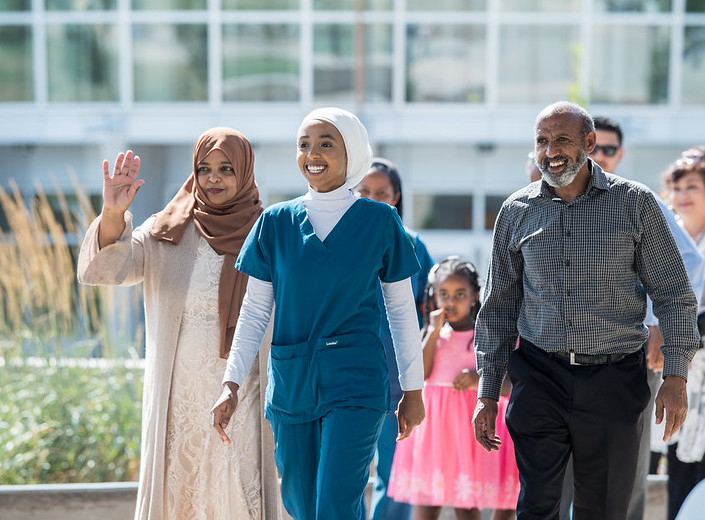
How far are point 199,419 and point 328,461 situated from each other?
0.90 metres

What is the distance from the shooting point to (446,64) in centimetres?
1827

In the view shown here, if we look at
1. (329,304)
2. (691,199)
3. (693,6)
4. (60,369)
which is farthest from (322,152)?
(693,6)

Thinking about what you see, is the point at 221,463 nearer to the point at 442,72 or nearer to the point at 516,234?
the point at 516,234

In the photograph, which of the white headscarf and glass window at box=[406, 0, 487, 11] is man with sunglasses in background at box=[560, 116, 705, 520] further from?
glass window at box=[406, 0, 487, 11]

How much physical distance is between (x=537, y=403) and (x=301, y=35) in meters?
15.4

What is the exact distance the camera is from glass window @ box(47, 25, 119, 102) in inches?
713

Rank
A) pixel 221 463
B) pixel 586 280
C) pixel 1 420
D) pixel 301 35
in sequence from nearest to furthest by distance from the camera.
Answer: pixel 586 280, pixel 221 463, pixel 1 420, pixel 301 35

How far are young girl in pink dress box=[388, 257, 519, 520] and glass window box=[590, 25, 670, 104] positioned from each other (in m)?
14.6

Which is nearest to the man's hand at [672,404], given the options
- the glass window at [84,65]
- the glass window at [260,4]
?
the glass window at [260,4]

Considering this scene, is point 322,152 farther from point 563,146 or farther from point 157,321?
point 157,321

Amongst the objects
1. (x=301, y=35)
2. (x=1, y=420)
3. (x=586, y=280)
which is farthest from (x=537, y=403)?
(x=301, y=35)

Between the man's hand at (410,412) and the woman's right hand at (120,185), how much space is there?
52.7 inches

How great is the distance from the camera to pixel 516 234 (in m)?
3.58

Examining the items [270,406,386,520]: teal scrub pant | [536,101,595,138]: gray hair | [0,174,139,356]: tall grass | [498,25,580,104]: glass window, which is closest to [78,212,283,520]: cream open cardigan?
[270,406,386,520]: teal scrub pant
